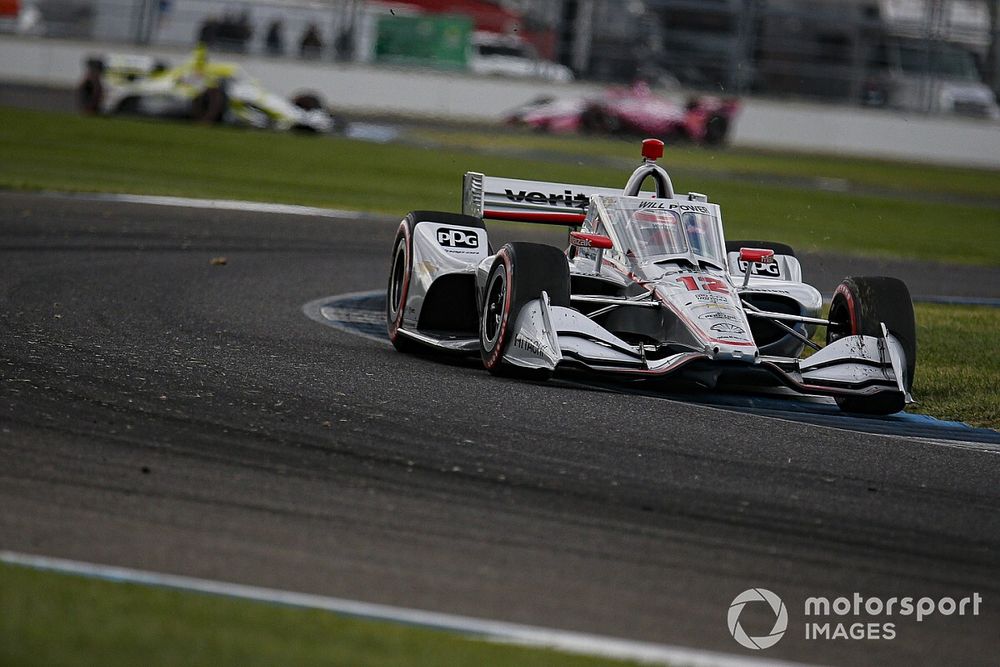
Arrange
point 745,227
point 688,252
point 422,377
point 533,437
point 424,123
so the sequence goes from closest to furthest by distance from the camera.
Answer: point 533,437 → point 422,377 → point 688,252 → point 745,227 → point 424,123

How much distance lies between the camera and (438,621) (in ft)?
12.9

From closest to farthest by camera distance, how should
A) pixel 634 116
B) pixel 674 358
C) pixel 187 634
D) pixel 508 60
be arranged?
pixel 187 634 < pixel 674 358 < pixel 634 116 < pixel 508 60

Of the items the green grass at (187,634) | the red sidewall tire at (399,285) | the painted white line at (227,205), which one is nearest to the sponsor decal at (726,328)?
the red sidewall tire at (399,285)

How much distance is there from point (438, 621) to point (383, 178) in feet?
57.4

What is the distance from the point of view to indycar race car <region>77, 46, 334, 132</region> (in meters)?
25.7

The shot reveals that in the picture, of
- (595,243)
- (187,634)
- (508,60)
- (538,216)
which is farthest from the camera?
(508,60)

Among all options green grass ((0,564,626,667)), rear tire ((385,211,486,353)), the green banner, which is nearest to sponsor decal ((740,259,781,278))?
rear tire ((385,211,486,353))

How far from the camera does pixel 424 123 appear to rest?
30656 mm

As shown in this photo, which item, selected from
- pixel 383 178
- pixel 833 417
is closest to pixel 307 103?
pixel 383 178

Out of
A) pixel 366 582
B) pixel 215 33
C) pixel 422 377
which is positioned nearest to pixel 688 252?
pixel 422 377

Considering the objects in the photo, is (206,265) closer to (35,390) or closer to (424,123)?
(35,390)

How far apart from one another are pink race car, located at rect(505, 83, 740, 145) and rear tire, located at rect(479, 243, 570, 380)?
21732 mm

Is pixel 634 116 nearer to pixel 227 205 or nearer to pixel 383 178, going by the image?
pixel 383 178

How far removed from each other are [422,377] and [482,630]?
12.1 feet
